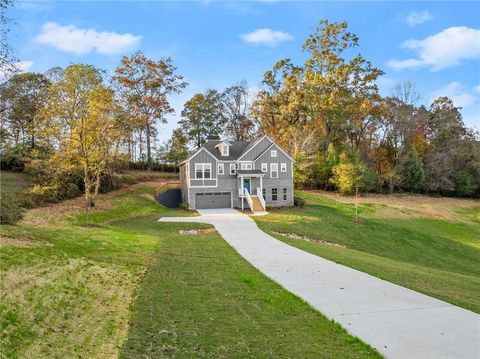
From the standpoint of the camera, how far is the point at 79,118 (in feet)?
74.6

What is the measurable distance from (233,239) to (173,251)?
4.21 metres

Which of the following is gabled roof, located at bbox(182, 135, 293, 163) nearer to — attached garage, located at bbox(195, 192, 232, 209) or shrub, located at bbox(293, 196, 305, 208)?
attached garage, located at bbox(195, 192, 232, 209)

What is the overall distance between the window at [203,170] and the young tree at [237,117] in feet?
71.5

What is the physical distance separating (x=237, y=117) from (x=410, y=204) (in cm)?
2706

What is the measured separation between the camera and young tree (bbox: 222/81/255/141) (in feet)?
176

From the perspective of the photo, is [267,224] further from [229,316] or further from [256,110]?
[256,110]

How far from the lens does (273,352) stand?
5.30 metres

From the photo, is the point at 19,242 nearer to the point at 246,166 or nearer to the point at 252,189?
the point at 252,189

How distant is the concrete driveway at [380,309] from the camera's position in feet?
18.1

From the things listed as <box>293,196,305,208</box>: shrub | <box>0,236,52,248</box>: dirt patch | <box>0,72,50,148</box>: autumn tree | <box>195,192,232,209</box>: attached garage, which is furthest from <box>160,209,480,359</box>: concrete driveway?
<box>0,72,50,148</box>: autumn tree

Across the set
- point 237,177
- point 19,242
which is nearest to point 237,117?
point 237,177

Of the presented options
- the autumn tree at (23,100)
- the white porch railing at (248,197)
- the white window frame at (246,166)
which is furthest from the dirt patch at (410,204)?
the autumn tree at (23,100)

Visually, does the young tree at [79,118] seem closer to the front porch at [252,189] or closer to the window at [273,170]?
the front porch at [252,189]

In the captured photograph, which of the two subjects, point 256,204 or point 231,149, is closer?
point 256,204
